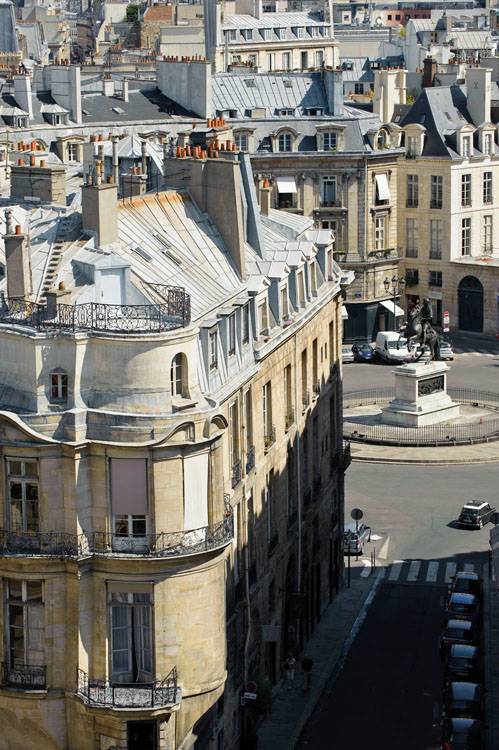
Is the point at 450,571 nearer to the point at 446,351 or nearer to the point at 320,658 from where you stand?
the point at 320,658

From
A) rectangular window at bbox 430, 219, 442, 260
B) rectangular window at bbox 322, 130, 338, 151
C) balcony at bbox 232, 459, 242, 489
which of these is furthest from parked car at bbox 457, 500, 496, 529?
rectangular window at bbox 430, 219, 442, 260

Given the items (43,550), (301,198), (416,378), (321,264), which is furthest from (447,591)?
(301,198)

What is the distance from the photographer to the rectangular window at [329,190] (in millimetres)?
125250

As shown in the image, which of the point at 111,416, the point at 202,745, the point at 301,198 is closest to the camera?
the point at 111,416

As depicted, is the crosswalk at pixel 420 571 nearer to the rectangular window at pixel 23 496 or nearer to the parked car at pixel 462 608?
the parked car at pixel 462 608

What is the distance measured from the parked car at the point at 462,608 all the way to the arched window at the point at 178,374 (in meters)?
26.0

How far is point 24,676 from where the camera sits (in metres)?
49.7

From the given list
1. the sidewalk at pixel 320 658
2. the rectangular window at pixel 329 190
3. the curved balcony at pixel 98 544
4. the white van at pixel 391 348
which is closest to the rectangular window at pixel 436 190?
the rectangular window at pixel 329 190

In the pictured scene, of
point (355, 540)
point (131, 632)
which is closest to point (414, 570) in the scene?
point (355, 540)

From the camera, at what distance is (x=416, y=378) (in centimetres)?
10175

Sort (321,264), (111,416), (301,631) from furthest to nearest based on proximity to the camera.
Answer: (321,264), (301,631), (111,416)

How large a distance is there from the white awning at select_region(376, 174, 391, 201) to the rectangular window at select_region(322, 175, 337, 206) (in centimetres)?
352

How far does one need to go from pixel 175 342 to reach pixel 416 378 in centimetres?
5429

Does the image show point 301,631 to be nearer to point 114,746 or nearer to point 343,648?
point 343,648
